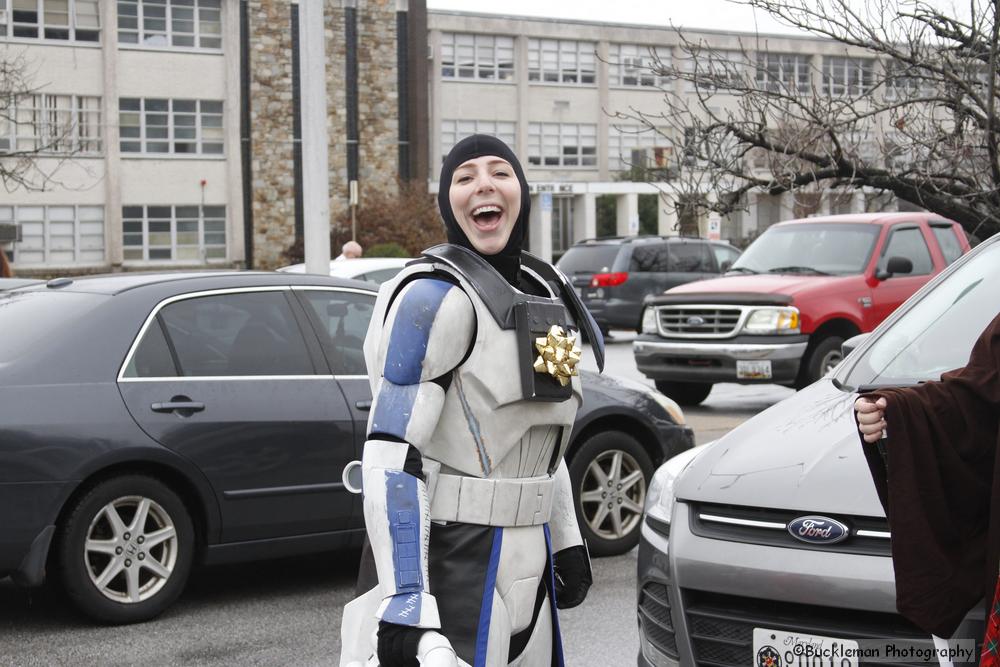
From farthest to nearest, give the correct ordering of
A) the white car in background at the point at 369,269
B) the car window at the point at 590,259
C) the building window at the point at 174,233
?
the building window at the point at 174,233 → the car window at the point at 590,259 → the white car in background at the point at 369,269

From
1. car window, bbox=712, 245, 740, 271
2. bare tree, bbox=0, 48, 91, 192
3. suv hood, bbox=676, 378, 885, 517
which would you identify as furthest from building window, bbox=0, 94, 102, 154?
suv hood, bbox=676, 378, 885, 517

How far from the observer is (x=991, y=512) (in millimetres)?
2801

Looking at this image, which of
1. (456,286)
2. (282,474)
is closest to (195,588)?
(282,474)

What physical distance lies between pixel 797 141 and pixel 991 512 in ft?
17.1

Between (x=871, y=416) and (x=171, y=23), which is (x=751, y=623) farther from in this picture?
(x=171, y=23)

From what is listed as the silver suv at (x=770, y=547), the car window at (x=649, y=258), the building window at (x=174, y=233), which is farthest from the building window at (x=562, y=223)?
the silver suv at (x=770, y=547)

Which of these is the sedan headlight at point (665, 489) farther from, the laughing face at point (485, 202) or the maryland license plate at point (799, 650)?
the laughing face at point (485, 202)

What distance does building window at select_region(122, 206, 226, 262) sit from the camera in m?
50.5

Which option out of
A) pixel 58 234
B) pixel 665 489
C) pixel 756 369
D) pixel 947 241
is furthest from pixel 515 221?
pixel 58 234

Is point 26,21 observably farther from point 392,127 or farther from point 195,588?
point 195,588

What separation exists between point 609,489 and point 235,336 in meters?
2.15

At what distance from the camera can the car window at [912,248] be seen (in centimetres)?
1426

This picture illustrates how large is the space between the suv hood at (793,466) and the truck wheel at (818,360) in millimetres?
8871

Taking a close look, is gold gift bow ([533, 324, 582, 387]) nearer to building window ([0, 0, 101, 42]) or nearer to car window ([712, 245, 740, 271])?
car window ([712, 245, 740, 271])
